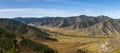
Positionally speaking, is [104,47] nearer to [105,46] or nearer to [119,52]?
[105,46]

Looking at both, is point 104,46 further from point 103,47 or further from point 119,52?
point 119,52

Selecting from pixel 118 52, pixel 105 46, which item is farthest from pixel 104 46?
pixel 118 52

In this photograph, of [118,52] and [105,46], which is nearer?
[118,52]

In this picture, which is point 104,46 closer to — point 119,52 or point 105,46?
point 105,46

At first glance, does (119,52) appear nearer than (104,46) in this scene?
Yes

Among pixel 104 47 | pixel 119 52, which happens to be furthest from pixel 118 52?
pixel 104 47

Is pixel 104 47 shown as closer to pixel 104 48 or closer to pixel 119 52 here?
pixel 104 48
